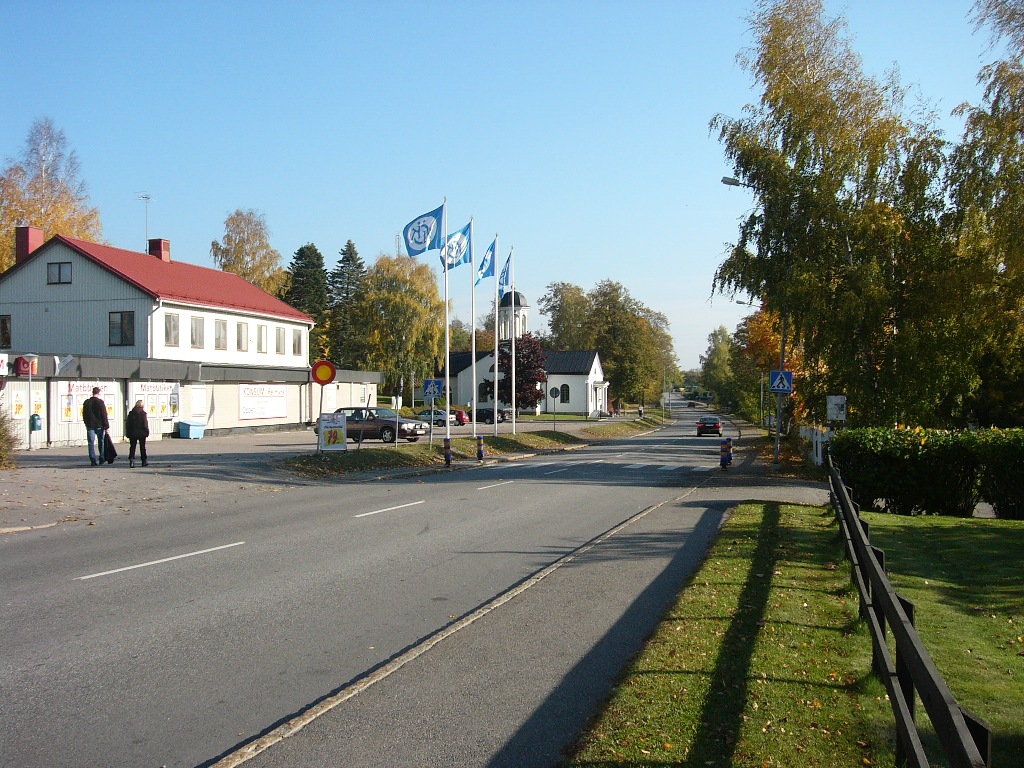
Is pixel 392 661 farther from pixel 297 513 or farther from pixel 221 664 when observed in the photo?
pixel 297 513

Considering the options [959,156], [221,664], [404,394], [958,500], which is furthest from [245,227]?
[221,664]

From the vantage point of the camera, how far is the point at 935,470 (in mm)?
17891

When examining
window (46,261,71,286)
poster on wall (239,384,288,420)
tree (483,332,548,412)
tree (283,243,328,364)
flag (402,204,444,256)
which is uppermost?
tree (283,243,328,364)

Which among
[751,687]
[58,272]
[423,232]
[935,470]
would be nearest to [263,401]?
[58,272]

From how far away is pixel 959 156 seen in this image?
908 inches

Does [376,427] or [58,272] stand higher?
[58,272]

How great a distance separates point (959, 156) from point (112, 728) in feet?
79.3

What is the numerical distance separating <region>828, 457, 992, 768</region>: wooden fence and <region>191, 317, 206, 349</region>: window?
43.3 meters

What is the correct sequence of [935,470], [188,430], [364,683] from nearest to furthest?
[364,683] < [935,470] < [188,430]

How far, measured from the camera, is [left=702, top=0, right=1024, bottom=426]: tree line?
2539 centimetres

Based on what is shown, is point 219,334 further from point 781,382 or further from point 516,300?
point 516,300

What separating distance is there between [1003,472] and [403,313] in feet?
194

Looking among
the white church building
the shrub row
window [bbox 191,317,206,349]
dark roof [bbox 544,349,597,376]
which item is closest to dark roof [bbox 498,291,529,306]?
the white church building

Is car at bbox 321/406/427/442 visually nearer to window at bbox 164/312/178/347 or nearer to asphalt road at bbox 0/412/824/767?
window at bbox 164/312/178/347
